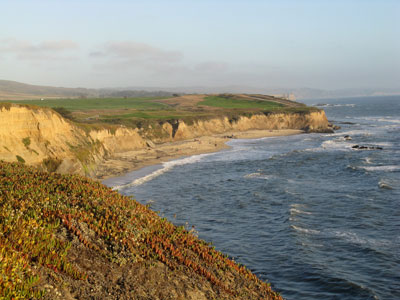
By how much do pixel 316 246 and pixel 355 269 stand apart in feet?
10.9

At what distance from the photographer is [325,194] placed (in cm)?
3638

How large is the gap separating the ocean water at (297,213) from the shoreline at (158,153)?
2543mm

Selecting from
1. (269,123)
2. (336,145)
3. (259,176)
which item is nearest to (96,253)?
(259,176)

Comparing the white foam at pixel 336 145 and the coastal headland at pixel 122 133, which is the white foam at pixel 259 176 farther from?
the white foam at pixel 336 145

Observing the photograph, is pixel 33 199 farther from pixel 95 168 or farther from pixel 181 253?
pixel 95 168

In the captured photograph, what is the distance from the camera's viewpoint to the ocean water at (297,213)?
20.0m

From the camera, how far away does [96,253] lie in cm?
1205

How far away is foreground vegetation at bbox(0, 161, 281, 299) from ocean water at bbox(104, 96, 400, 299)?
254 inches

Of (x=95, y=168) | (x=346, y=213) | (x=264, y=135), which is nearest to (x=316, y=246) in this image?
(x=346, y=213)

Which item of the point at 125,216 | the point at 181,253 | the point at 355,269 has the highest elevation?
the point at 125,216

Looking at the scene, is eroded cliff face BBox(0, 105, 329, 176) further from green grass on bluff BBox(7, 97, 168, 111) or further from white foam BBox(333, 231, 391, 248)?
green grass on bluff BBox(7, 97, 168, 111)

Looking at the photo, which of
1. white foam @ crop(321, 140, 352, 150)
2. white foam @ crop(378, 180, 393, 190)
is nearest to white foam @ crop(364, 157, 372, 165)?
white foam @ crop(321, 140, 352, 150)

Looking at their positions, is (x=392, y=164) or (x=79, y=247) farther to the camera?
(x=392, y=164)

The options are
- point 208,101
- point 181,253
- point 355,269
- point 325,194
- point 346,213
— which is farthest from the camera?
point 208,101
